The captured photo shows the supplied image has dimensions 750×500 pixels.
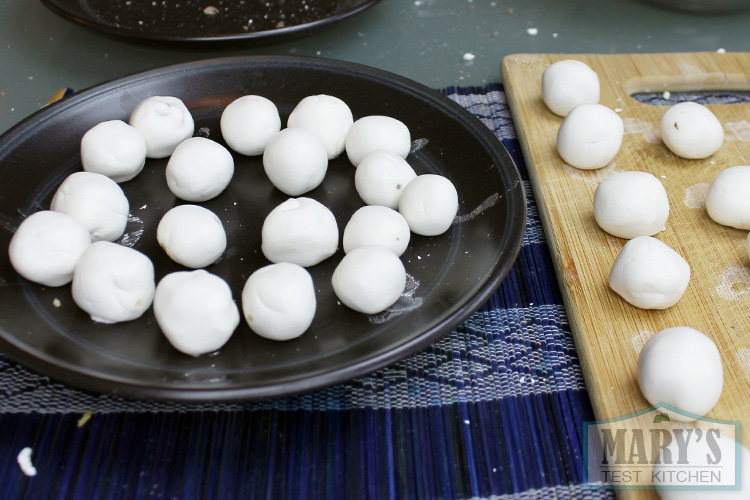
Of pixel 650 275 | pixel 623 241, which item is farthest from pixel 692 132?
pixel 650 275

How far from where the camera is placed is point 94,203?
911 mm

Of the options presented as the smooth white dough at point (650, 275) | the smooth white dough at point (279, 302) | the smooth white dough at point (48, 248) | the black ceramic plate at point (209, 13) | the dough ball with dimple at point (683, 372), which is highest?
the black ceramic plate at point (209, 13)

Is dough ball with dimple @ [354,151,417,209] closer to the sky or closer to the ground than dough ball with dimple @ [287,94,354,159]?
closer to the ground

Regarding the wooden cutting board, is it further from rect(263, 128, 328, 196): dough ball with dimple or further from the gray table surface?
rect(263, 128, 328, 196): dough ball with dimple

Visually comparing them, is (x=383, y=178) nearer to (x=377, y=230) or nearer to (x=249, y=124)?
(x=377, y=230)

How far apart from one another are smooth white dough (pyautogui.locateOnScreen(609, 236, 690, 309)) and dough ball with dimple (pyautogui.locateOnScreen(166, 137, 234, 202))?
66cm

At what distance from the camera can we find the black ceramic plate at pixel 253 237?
743 mm

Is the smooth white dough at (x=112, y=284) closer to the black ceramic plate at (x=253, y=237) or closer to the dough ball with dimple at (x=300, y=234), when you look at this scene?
the black ceramic plate at (x=253, y=237)

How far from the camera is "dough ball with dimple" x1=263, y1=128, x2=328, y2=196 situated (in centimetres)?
99

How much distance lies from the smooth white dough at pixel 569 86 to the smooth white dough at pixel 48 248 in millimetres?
937

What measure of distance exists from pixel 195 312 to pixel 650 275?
0.64 m

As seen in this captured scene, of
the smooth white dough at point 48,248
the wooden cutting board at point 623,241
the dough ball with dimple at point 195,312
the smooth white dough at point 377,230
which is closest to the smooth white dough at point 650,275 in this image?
the wooden cutting board at point 623,241

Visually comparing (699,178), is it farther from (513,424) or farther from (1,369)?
(1,369)

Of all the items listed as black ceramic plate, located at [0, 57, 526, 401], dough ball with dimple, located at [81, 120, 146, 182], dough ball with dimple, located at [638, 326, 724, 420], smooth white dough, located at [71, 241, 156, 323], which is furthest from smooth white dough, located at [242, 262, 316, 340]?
dough ball with dimple, located at [638, 326, 724, 420]
